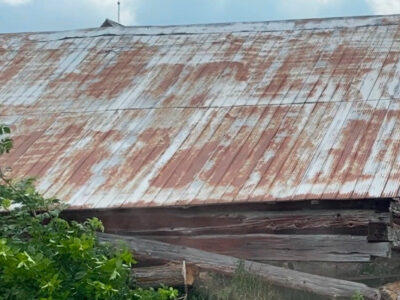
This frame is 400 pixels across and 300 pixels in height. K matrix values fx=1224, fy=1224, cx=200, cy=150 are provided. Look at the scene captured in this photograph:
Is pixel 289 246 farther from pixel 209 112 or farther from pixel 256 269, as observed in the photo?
pixel 209 112

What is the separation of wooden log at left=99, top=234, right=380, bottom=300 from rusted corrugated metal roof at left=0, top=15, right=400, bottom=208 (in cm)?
58

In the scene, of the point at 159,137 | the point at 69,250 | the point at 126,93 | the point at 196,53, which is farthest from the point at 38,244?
the point at 196,53

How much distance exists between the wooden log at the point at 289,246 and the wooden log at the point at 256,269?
0.86 ft

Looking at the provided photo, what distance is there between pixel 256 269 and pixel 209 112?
271cm

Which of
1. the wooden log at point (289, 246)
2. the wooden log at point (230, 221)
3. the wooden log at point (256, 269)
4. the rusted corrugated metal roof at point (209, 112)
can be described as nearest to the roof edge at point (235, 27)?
the rusted corrugated metal roof at point (209, 112)

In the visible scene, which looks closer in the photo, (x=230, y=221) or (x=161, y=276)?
(x=161, y=276)

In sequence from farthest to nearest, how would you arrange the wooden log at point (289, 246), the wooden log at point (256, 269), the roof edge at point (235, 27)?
the roof edge at point (235, 27), the wooden log at point (289, 246), the wooden log at point (256, 269)

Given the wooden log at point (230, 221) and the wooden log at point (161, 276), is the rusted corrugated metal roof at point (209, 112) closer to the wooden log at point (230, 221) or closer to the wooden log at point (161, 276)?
the wooden log at point (230, 221)

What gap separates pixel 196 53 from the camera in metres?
17.0

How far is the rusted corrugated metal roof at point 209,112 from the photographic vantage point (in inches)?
516

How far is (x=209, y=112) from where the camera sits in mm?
14852

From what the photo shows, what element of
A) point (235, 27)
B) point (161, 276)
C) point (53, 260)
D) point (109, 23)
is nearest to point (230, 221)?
point (161, 276)

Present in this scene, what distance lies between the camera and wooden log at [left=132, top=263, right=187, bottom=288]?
12828 millimetres

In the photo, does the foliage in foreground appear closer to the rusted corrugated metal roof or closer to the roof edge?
the rusted corrugated metal roof
